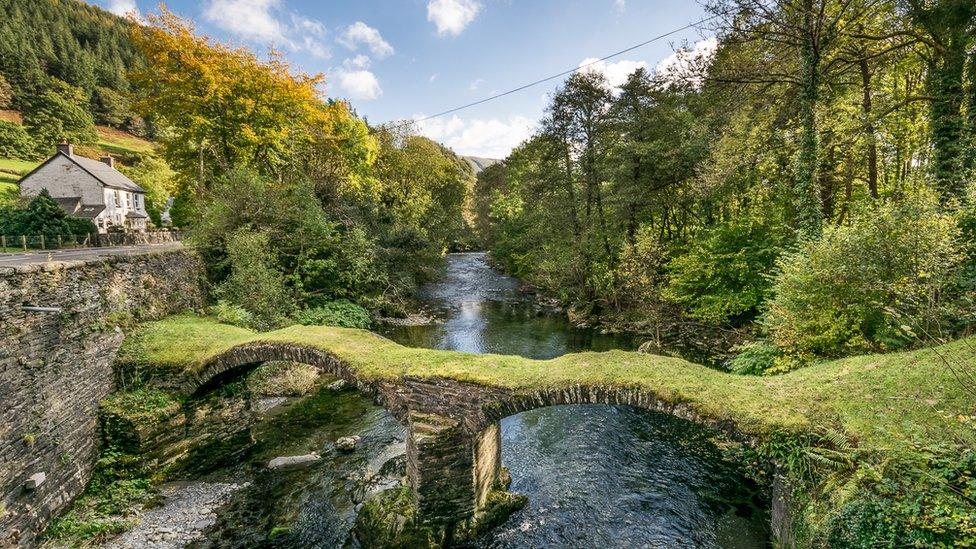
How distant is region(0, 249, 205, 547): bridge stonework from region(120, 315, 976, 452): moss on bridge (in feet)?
3.23

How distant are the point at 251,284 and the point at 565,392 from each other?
13.1 meters

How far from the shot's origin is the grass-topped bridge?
5.00 m

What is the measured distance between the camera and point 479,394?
6.83 meters

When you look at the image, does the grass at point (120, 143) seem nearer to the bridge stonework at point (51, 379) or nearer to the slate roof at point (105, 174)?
the slate roof at point (105, 174)

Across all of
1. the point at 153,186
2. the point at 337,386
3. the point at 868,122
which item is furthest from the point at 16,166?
the point at 868,122

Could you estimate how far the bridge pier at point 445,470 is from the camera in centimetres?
685

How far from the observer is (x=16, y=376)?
690cm

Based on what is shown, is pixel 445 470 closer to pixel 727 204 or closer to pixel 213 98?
pixel 727 204

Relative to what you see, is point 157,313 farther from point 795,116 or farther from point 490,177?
point 490,177

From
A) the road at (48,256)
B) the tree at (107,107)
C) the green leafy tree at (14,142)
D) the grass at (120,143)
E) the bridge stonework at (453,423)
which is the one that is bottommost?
the bridge stonework at (453,423)

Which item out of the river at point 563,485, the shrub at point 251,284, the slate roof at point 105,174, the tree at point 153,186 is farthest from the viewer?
the tree at point 153,186

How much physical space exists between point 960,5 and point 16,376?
1831cm

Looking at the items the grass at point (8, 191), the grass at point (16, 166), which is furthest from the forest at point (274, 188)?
the grass at point (16, 166)

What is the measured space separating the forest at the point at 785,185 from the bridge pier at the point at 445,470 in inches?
244
